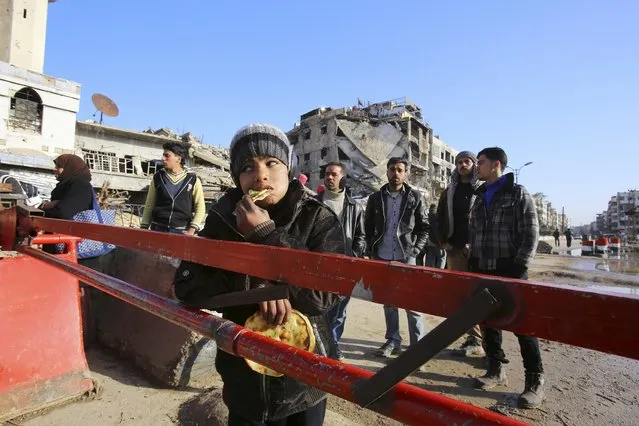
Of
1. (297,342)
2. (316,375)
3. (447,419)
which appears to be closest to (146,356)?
(297,342)

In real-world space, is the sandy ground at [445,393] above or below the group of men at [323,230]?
below

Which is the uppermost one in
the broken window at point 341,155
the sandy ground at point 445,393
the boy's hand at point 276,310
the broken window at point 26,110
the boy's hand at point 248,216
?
the broken window at point 341,155

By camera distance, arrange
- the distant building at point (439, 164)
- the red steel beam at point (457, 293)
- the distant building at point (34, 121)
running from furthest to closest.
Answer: the distant building at point (439, 164)
the distant building at point (34, 121)
the red steel beam at point (457, 293)

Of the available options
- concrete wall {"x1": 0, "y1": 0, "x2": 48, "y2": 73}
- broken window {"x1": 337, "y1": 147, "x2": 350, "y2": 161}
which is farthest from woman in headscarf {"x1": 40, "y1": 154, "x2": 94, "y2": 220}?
broken window {"x1": 337, "y1": 147, "x2": 350, "y2": 161}

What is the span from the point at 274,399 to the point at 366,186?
38.5m

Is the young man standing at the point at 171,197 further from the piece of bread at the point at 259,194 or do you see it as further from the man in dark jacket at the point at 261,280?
the piece of bread at the point at 259,194

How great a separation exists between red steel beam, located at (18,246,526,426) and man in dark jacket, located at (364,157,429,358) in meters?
3.14

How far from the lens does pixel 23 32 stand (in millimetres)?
27516

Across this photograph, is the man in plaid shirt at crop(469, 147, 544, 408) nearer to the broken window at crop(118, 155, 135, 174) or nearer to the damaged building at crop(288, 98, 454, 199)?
the broken window at crop(118, 155, 135, 174)

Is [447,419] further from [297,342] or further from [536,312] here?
[297,342]

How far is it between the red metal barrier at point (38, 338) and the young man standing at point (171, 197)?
150cm

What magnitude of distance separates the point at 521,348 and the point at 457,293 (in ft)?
9.64

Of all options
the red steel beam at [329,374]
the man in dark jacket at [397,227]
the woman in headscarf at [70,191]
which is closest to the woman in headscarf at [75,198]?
the woman in headscarf at [70,191]

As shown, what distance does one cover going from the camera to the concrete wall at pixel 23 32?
88.7 ft
